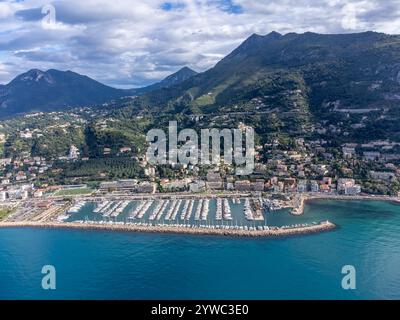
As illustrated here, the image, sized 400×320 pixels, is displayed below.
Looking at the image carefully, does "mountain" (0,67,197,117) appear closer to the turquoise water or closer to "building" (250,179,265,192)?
"building" (250,179,265,192)

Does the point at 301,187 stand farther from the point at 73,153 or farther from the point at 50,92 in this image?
the point at 50,92

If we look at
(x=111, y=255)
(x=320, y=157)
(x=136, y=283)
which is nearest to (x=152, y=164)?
(x=320, y=157)

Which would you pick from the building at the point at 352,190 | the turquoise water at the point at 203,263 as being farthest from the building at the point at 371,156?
the turquoise water at the point at 203,263

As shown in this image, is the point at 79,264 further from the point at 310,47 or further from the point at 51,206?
the point at 310,47

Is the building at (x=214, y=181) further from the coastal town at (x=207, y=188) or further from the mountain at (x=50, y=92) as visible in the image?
the mountain at (x=50, y=92)

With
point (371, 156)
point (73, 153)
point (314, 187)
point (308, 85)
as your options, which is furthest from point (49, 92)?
point (314, 187)
